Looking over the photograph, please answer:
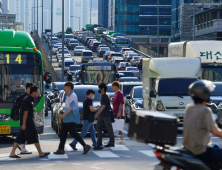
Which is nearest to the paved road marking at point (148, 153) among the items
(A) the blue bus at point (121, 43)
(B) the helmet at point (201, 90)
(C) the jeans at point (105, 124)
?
(C) the jeans at point (105, 124)

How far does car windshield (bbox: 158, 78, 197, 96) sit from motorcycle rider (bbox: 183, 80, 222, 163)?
11.5m

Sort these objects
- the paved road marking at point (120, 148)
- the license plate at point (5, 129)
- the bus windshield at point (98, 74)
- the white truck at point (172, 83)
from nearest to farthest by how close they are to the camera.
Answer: the paved road marking at point (120, 148) < the license plate at point (5, 129) < the white truck at point (172, 83) < the bus windshield at point (98, 74)

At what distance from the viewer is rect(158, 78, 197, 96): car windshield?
17.6 meters

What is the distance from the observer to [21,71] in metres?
13.9

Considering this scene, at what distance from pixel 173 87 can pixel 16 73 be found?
19.5 feet

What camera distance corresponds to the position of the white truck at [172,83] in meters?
17.2

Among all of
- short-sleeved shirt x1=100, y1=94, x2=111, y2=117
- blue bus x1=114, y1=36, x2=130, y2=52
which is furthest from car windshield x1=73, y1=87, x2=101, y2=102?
blue bus x1=114, y1=36, x2=130, y2=52

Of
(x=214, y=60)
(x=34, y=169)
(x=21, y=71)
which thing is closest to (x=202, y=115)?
(x=34, y=169)

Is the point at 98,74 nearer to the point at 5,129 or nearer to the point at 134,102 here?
the point at 134,102

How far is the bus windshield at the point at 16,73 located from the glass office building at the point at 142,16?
138m

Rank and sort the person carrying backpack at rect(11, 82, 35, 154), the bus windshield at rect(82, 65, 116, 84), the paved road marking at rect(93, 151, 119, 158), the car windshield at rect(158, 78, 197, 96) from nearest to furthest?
the paved road marking at rect(93, 151, 119, 158) < the person carrying backpack at rect(11, 82, 35, 154) < the car windshield at rect(158, 78, 197, 96) < the bus windshield at rect(82, 65, 116, 84)

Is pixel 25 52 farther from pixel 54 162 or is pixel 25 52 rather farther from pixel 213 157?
pixel 213 157

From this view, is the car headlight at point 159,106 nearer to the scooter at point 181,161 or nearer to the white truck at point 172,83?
the white truck at point 172,83

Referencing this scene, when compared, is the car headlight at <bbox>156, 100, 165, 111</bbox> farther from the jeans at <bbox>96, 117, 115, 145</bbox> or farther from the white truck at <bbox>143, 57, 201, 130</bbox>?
the jeans at <bbox>96, 117, 115, 145</bbox>
